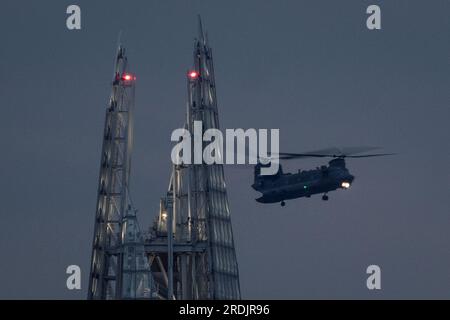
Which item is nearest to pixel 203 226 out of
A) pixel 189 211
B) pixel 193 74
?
pixel 189 211

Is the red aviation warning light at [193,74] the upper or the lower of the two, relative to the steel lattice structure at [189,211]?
upper

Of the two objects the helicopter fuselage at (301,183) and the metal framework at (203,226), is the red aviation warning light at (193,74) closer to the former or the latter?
the metal framework at (203,226)

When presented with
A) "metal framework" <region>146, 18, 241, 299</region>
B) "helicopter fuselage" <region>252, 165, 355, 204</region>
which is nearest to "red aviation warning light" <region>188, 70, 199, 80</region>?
"metal framework" <region>146, 18, 241, 299</region>

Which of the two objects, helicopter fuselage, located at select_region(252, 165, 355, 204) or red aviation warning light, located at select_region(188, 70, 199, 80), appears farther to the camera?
red aviation warning light, located at select_region(188, 70, 199, 80)

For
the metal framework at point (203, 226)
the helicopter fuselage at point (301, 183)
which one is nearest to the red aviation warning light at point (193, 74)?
the metal framework at point (203, 226)

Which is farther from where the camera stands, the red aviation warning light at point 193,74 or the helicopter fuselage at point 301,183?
the red aviation warning light at point 193,74

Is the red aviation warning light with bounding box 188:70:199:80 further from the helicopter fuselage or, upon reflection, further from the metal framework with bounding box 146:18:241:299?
the helicopter fuselage
